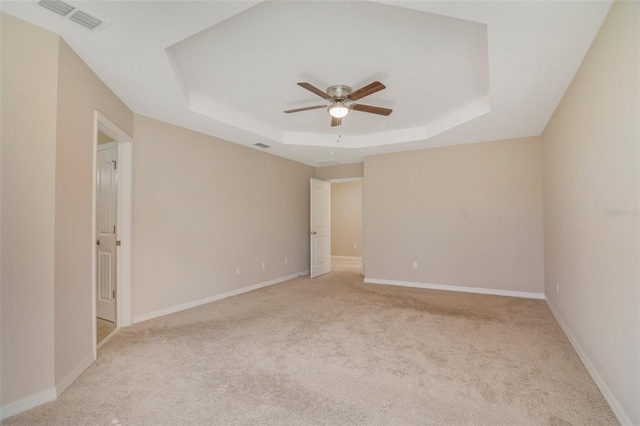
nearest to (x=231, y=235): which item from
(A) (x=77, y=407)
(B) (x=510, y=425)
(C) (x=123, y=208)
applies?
(C) (x=123, y=208)

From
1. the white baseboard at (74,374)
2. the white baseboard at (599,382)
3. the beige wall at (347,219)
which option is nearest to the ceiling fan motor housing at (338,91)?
the white baseboard at (599,382)

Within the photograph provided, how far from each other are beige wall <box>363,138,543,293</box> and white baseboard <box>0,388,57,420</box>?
15.3ft

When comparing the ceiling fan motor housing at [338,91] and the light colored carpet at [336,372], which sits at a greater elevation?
the ceiling fan motor housing at [338,91]

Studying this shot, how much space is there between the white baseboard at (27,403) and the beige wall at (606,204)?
353 centimetres

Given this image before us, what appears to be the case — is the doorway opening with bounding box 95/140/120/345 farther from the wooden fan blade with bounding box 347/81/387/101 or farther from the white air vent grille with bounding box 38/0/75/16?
the wooden fan blade with bounding box 347/81/387/101

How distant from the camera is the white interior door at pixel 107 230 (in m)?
3.55

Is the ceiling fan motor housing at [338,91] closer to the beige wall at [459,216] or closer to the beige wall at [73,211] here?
the beige wall at [73,211]

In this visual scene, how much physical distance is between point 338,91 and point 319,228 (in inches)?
148

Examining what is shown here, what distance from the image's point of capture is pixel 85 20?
197 cm

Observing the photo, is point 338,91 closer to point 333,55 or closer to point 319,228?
point 333,55

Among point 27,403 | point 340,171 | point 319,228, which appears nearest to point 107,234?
point 27,403

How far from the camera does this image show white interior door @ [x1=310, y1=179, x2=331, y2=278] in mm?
6332

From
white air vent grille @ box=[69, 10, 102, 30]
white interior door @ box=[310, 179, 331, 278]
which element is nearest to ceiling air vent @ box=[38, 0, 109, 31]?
white air vent grille @ box=[69, 10, 102, 30]

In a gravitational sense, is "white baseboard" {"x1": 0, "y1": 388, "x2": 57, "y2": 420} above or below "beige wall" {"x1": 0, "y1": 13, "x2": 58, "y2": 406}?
below
